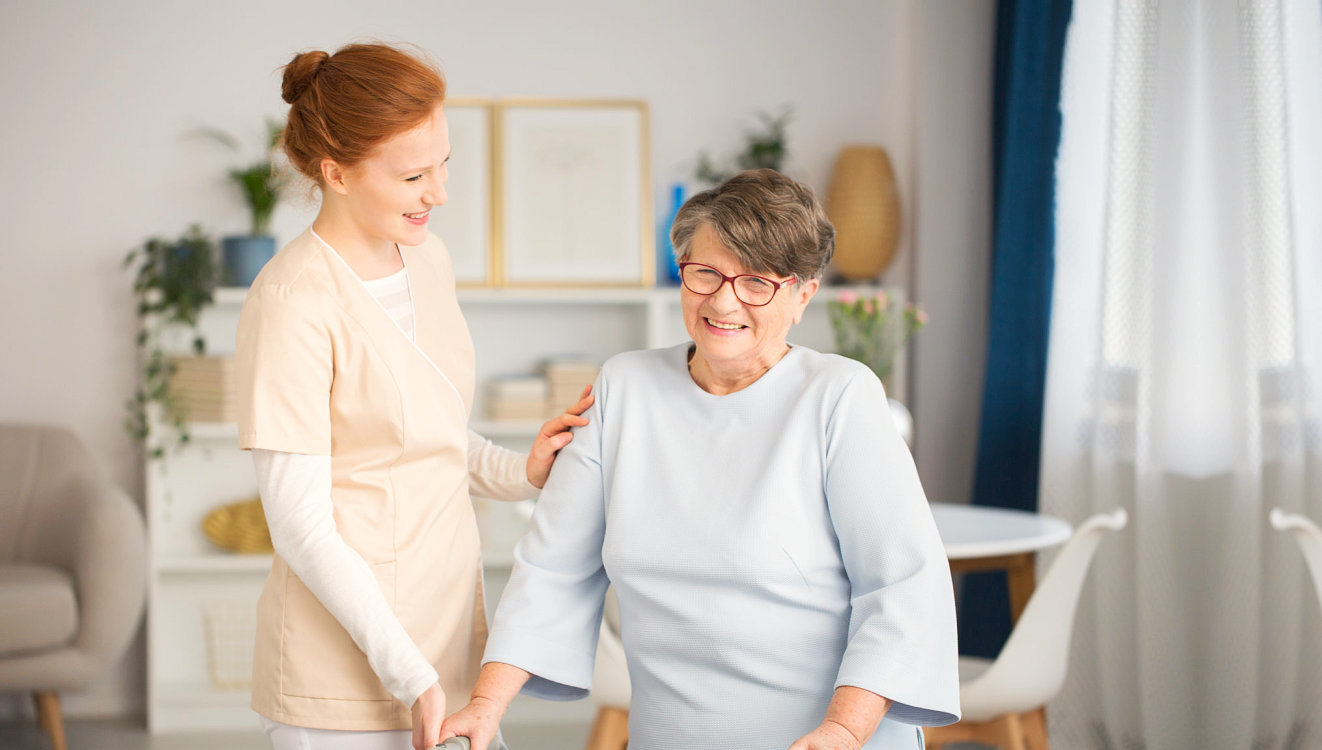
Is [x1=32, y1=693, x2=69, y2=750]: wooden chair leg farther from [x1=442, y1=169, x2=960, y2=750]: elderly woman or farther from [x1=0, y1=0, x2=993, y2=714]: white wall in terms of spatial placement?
[x1=442, y1=169, x2=960, y2=750]: elderly woman

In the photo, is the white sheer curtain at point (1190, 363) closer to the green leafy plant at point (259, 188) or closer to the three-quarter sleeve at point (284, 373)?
the three-quarter sleeve at point (284, 373)

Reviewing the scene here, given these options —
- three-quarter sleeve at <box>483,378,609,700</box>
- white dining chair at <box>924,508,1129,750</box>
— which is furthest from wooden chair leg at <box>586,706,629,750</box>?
three-quarter sleeve at <box>483,378,609,700</box>

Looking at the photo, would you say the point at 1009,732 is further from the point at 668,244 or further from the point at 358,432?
the point at 668,244

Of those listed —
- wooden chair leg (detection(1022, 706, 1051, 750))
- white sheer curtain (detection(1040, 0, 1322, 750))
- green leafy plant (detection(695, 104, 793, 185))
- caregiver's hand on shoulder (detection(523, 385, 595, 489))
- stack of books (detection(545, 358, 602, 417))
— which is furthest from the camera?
green leafy plant (detection(695, 104, 793, 185))

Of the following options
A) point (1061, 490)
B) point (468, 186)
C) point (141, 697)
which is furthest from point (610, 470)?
point (141, 697)

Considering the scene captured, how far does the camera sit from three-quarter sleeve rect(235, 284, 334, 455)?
1173mm

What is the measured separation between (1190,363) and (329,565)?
2.10m

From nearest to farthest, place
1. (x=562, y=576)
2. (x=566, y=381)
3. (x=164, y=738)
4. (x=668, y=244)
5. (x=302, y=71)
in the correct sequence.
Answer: (x=302, y=71)
(x=562, y=576)
(x=164, y=738)
(x=566, y=381)
(x=668, y=244)

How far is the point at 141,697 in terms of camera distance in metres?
3.87

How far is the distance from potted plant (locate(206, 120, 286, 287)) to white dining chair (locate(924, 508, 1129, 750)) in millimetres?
2550

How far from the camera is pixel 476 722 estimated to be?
125 centimetres

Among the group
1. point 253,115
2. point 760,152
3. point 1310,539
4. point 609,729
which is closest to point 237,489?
point 253,115

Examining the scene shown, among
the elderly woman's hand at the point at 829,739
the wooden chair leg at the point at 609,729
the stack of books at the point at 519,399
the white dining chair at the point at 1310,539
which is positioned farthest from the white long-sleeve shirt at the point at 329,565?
the stack of books at the point at 519,399

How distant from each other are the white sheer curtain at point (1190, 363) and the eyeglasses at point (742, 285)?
1485 millimetres
